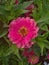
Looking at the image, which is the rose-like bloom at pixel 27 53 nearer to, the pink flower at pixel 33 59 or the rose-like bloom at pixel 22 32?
the pink flower at pixel 33 59

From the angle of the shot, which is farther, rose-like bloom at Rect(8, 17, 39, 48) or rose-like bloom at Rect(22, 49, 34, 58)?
rose-like bloom at Rect(22, 49, 34, 58)

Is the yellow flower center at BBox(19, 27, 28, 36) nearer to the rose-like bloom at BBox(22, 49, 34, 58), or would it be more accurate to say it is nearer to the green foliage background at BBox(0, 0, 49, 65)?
the green foliage background at BBox(0, 0, 49, 65)

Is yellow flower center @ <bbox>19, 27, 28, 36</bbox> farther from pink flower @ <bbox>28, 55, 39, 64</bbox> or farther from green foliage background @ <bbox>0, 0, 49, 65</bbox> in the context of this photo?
pink flower @ <bbox>28, 55, 39, 64</bbox>

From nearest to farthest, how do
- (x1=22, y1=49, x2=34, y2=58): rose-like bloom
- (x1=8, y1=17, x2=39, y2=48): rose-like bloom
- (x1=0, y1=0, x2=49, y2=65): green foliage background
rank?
(x1=8, y1=17, x2=39, y2=48): rose-like bloom < (x1=0, y1=0, x2=49, y2=65): green foliage background < (x1=22, y1=49, x2=34, y2=58): rose-like bloom

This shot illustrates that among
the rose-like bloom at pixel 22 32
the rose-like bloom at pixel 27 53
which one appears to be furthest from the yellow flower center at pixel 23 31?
the rose-like bloom at pixel 27 53

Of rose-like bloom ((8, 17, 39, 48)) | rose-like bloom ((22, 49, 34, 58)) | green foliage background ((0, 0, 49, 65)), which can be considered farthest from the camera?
rose-like bloom ((22, 49, 34, 58))

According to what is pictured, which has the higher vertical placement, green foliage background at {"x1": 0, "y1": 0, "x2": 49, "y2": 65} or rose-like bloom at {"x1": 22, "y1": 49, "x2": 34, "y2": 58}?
green foliage background at {"x1": 0, "y1": 0, "x2": 49, "y2": 65}

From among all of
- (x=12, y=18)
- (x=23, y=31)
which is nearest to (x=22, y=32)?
(x=23, y=31)

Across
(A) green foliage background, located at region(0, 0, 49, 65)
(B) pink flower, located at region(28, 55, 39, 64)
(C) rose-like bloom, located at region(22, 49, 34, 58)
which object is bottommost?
(B) pink flower, located at region(28, 55, 39, 64)

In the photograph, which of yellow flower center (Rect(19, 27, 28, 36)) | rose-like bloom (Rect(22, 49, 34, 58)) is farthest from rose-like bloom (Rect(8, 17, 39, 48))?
rose-like bloom (Rect(22, 49, 34, 58))

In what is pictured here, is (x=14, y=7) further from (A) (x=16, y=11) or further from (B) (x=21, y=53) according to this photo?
(B) (x=21, y=53)
